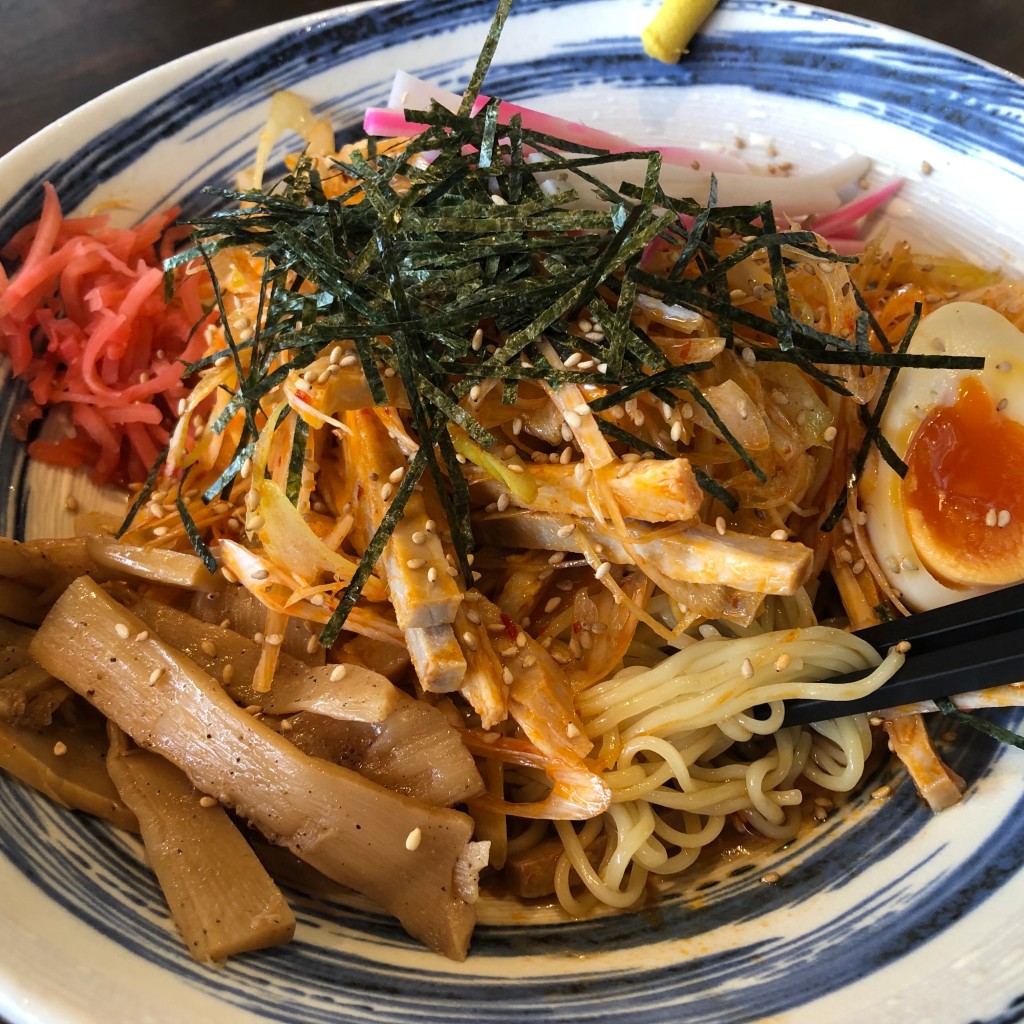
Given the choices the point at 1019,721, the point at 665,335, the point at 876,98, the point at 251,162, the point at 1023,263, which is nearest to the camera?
the point at 1019,721

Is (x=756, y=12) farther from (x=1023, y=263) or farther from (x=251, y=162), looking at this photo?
(x=251, y=162)

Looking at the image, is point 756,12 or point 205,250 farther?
point 756,12

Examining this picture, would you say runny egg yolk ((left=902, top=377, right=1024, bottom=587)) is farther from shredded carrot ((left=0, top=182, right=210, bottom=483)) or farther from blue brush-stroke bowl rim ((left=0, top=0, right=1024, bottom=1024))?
shredded carrot ((left=0, top=182, right=210, bottom=483))

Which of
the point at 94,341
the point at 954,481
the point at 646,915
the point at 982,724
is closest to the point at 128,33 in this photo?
the point at 94,341

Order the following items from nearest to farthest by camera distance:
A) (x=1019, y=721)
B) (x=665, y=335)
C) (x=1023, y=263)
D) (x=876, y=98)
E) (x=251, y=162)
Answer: (x=1019, y=721) < (x=665, y=335) < (x=1023, y=263) < (x=876, y=98) < (x=251, y=162)

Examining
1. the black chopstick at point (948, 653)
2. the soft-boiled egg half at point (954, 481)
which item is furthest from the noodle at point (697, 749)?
the soft-boiled egg half at point (954, 481)

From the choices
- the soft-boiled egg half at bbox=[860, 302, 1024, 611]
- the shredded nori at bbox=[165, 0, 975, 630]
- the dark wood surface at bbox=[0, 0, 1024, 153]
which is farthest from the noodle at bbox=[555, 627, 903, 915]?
the dark wood surface at bbox=[0, 0, 1024, 153]

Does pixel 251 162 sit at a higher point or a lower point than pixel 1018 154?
higher

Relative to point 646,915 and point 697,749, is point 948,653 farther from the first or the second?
point 646,915

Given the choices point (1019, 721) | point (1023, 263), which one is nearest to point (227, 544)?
point (1019, 721)
